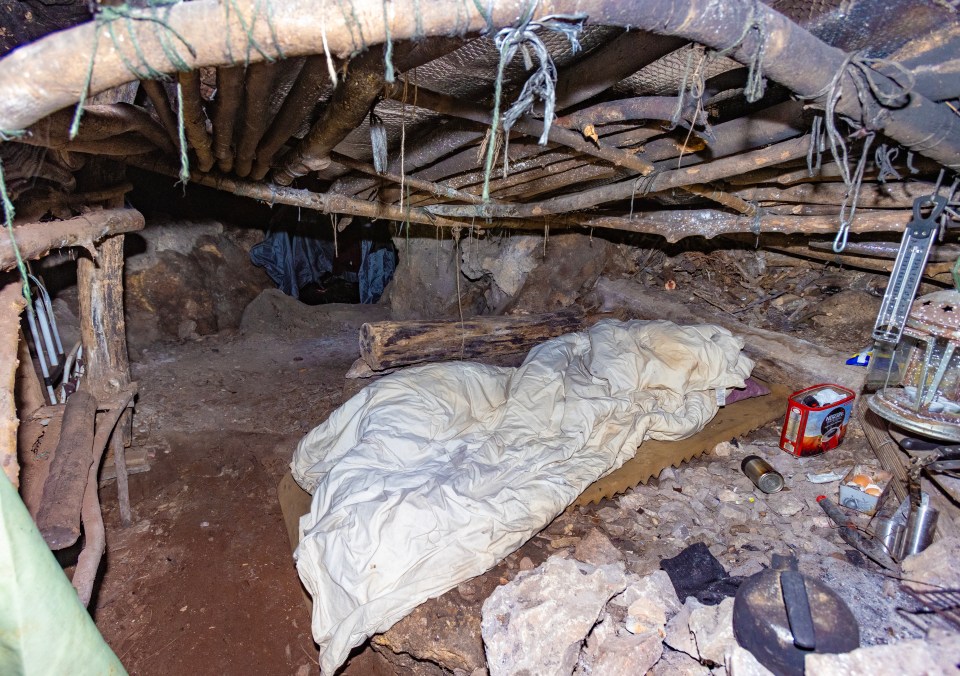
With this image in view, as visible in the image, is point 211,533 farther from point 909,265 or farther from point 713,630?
point 909,265

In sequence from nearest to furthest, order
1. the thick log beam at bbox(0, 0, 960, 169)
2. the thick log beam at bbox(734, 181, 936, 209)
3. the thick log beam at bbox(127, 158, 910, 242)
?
the thick log beam at bbox(0, 0, 960, 169) → the thick log beam at bbox(734, 181, 936, 209) → the thick log beam at bbox(127, 158, 910, 242)

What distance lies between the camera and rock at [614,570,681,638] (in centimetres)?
214

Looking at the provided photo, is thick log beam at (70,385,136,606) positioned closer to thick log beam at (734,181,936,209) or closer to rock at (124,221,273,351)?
thick log beam at (734,181,936,209)

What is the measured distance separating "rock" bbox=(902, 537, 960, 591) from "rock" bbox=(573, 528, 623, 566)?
Answer: 1.36 m

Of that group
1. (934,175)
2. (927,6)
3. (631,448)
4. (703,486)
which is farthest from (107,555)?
(934,175)

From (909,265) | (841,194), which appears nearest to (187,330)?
(841,194)

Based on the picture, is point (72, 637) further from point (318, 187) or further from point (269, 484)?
point (318, 187)

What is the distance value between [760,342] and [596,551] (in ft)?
8.84

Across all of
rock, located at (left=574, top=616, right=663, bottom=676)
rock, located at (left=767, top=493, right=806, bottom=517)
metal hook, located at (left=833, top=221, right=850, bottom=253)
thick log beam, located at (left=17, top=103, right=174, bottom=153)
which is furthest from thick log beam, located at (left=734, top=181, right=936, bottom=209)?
thick log beam, located at (left=17, top=103, right=174, bottom=153)

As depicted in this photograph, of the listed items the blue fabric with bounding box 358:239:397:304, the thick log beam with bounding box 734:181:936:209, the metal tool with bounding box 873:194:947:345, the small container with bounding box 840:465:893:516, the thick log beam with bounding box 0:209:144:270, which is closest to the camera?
the metal tool with bounding box 873:194:947:345

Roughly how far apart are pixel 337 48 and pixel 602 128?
1.61 metres

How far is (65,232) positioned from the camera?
288 centimetres

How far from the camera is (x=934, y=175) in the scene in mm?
2340

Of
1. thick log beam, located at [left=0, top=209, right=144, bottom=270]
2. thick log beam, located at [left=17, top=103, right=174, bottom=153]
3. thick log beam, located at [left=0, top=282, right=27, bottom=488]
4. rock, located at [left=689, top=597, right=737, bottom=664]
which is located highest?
thick log beam, located at [left=17, top=103, right=174, bottom=153]
